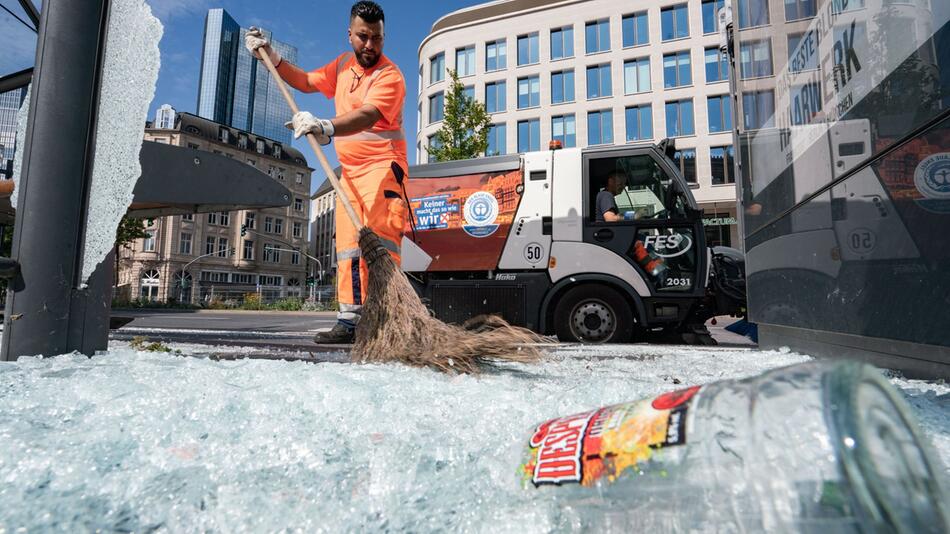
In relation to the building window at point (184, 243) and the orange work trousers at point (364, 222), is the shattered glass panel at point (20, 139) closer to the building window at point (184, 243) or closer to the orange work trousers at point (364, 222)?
the orange work trousers at point (364, 222)

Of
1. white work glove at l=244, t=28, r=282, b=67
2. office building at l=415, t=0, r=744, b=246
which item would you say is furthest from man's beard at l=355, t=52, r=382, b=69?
office building at l=415, t=0, r=744, b=246

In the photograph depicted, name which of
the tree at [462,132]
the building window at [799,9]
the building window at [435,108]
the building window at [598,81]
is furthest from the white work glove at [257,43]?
the building window at [435,108]

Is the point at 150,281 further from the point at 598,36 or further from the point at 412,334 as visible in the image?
the point at 412,334

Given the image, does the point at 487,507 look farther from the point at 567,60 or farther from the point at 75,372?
the point at 567,60

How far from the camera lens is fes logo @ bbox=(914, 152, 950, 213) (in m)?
1.60

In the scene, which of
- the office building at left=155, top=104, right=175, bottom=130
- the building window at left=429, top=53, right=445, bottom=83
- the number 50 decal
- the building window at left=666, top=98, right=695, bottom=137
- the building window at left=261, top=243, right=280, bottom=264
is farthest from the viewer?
the building window at left=261, top=243, right=280, bottom=264

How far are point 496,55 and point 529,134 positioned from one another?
19.3 ft

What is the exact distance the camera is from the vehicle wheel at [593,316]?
532cm

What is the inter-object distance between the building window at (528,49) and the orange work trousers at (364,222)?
29654mm

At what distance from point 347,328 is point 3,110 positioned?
87.4 inches

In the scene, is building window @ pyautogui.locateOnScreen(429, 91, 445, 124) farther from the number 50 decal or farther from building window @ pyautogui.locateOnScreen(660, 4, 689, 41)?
the number 50 decal

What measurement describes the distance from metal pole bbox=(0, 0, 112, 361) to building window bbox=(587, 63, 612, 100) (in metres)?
29.5

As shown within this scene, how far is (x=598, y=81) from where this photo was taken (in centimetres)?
2873

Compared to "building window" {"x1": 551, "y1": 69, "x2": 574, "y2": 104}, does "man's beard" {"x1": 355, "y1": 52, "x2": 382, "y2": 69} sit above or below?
below
